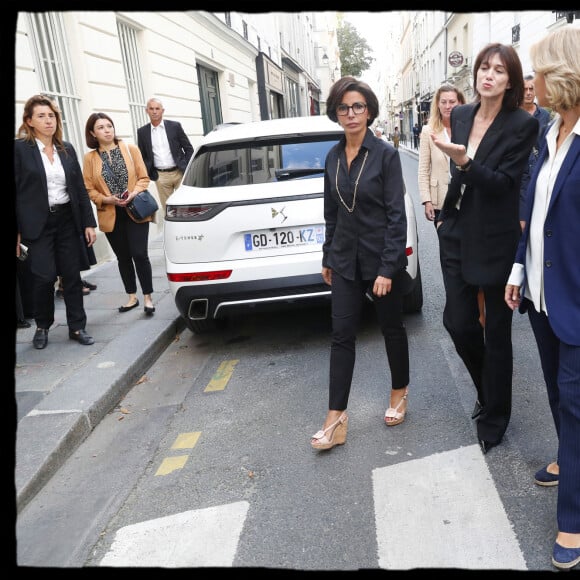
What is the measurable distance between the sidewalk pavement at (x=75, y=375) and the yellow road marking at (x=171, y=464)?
0.59 m

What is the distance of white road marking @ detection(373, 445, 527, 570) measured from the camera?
2.22 meters

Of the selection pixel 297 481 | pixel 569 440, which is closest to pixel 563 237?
pixel 569 440

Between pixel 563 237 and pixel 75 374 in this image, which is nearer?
pixel 563 237

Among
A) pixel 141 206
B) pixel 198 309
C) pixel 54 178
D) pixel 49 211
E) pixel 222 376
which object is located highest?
pixel 54 178

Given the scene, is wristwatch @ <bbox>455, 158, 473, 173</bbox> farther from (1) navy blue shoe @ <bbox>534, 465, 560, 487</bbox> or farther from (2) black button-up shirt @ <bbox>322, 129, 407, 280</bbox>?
(1) navy blue shoe @ <bbox>534, 465, 560, 487</bbox>

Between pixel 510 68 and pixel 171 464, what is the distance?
8.44ft

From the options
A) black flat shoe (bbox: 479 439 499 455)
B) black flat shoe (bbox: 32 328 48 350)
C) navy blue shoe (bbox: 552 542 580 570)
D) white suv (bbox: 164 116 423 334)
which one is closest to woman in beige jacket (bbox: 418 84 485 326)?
white suv (bbox: 164 116 423 334)

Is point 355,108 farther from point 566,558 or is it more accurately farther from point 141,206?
point 141,206

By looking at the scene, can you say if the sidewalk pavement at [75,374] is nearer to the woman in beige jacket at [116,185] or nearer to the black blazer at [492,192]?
the woman in beige jacket at [116,185]

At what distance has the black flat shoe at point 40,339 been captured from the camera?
492cm

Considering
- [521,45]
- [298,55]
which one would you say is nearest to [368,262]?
[521,45]

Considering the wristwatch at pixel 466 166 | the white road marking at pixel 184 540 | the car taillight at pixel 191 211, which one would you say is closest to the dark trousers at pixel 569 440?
the wristwatch at pixel 466 166

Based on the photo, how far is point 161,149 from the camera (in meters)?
7.62

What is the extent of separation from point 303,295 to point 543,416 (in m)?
1.86
